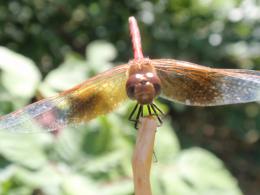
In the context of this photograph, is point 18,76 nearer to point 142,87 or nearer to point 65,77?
point 65,77

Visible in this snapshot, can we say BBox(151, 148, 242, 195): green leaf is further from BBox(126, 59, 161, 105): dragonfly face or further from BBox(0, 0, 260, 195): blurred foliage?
BBox(126, 59, 161, 105): dragonfly face

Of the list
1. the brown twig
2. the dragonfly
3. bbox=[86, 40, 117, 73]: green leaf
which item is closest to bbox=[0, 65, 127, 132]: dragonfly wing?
the dragonfly

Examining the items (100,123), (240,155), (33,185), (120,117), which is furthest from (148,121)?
(240,155)

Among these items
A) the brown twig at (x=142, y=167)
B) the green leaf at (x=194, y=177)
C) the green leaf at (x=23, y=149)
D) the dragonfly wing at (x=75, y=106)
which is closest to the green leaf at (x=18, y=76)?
the green leaf at (x=23, y=149)

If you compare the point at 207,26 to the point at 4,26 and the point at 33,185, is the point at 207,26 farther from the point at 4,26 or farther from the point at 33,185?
the point at 33,185

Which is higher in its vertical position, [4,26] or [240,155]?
[4,26]

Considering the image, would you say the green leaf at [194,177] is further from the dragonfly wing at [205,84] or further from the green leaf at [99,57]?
the dragonfly wing at [205,84]

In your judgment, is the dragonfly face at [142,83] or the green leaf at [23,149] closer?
the dragonfly face at [142,83]
